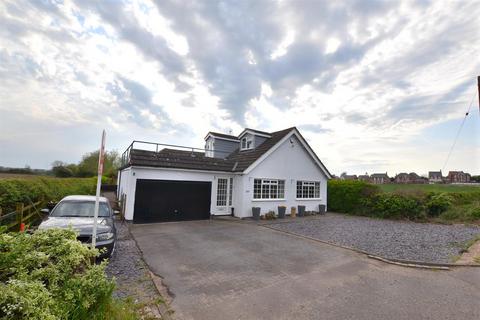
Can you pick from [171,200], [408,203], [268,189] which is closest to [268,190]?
[268,189]

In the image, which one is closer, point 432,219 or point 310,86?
Result: point 310,86

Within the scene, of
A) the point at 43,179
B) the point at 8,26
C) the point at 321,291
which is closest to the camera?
the point at 321,291

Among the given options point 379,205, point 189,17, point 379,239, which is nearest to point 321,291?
point 379,239

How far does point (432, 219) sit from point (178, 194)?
60.0 ft

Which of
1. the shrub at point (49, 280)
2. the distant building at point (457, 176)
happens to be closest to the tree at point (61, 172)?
the shrub at point (49, 280)

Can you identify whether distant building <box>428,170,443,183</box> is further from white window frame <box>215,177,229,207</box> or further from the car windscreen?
the car windscreen

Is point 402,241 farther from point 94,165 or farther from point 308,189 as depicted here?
point 94,165

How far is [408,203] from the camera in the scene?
16.5 meters

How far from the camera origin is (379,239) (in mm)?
9891

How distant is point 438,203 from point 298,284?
17560mm

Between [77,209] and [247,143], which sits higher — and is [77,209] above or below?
below

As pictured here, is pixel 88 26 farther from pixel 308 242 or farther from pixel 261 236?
pixel 308 242

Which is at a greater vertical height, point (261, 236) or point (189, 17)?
point (189, 17)

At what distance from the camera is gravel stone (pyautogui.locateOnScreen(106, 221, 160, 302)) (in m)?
4.47
